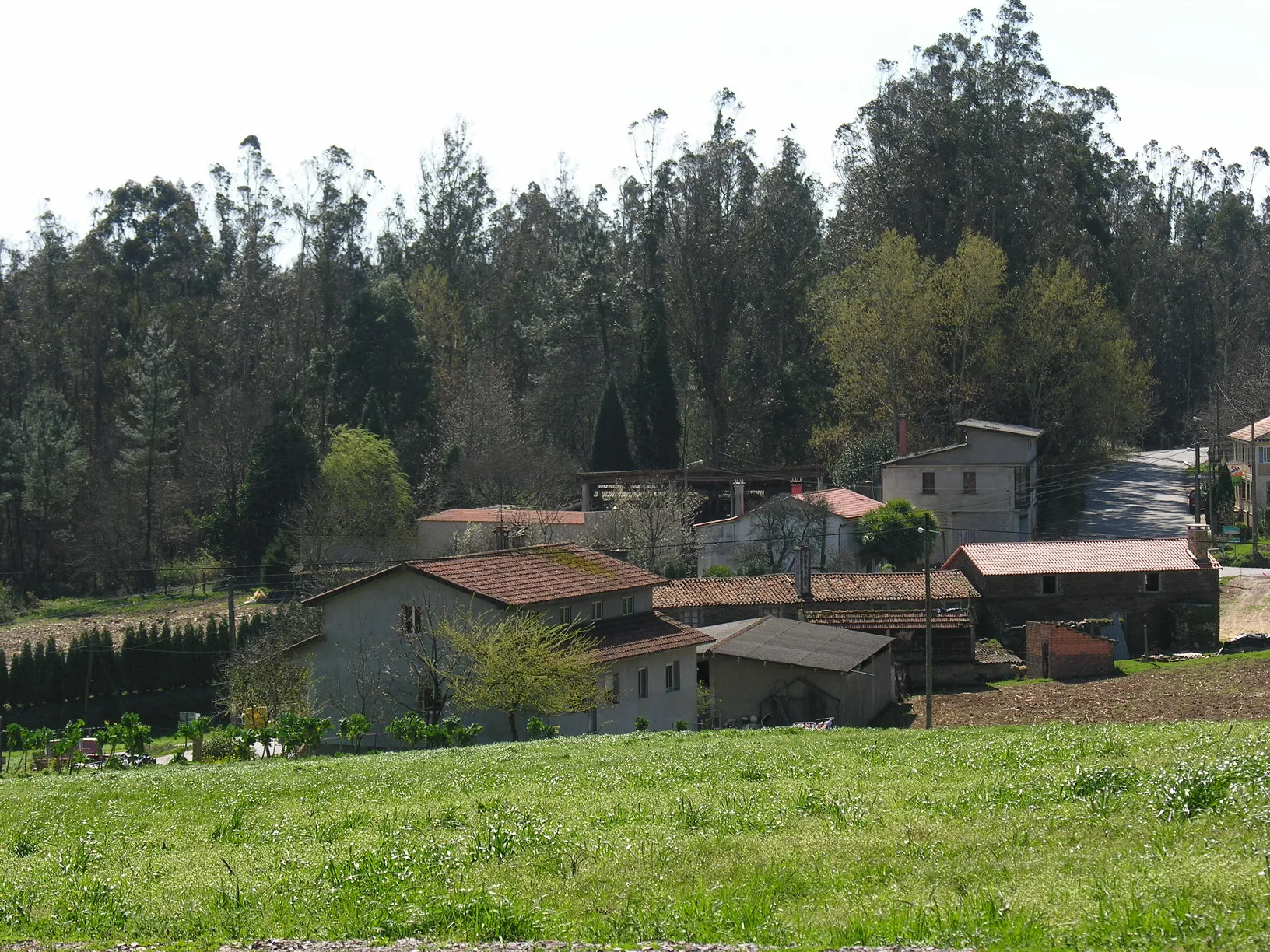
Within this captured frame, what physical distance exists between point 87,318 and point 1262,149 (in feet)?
316

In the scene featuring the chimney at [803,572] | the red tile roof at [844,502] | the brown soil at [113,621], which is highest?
the red tile roof at [844,502]

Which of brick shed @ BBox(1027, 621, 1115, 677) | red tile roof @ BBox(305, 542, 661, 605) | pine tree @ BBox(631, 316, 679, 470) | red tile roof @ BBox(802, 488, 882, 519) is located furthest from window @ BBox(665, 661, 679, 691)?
pine tree @ BBox(631, 316, 679, 470)

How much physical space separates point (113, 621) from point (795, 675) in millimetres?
32181

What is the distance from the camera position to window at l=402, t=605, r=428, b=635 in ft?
110

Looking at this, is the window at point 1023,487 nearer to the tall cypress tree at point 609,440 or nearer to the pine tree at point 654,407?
the pine tree at point 654,407

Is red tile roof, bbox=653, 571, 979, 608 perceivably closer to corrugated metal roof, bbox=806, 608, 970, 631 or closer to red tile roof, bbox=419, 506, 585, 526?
corrugated metal roof, bbox=806, 608, 970, 631

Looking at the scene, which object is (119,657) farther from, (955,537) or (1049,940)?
(1049,940)

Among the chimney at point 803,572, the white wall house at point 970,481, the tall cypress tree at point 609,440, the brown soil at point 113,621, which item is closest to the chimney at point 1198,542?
the white wall house at point 970,481

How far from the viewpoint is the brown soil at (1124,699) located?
31.1 metres

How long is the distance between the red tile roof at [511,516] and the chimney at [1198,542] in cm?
2409

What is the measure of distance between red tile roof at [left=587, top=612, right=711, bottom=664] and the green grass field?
52.2 ft

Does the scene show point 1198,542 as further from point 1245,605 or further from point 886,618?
point 886,618

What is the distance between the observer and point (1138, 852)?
11055 mm

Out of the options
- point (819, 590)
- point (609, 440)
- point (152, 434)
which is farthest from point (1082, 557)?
point (152, 434)
